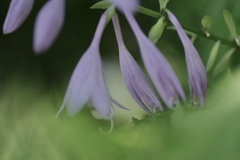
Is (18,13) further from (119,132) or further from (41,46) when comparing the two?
(119,132)

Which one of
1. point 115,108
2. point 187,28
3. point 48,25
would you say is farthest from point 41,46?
point 115,108

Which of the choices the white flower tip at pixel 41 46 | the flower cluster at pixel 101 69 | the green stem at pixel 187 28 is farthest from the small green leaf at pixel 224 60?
the white flower tip at pixel 41 46

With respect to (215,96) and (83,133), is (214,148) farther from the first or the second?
(83,133)

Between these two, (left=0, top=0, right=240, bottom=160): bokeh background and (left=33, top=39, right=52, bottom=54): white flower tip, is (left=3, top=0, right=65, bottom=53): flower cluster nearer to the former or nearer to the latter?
(left=33, top=39, right=52, bottom=54): white flower tip

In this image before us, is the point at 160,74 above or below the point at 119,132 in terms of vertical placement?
above

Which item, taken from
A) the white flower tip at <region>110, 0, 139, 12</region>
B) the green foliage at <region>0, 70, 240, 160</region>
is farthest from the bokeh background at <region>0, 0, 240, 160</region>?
the white flower tip at <region>110, 0, 139, 12</region>

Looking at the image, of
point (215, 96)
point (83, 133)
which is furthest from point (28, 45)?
point (215, 96)
